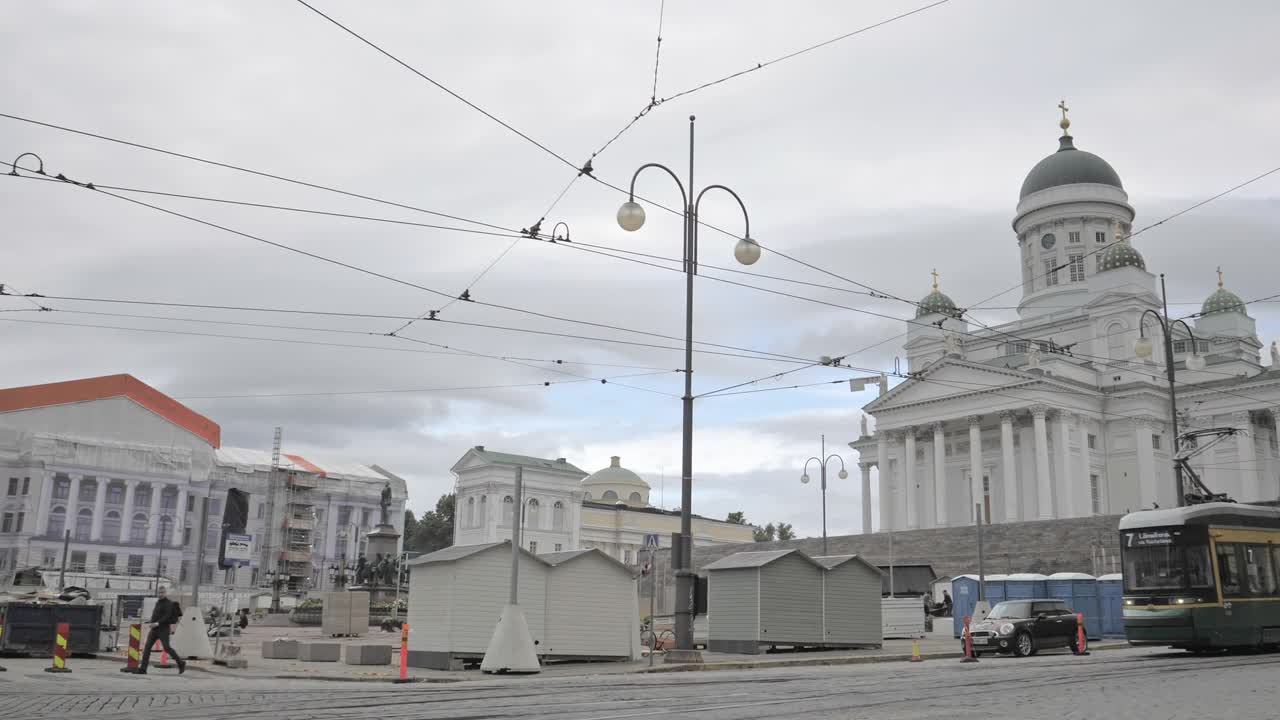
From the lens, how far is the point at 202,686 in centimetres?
1653

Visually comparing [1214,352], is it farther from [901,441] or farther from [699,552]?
[699,552]

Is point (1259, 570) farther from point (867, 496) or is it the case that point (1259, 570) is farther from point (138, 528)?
point (138, 528)

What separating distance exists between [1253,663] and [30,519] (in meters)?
84.0

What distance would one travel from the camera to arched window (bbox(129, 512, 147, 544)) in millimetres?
87750

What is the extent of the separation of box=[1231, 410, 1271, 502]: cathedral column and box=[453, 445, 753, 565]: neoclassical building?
43.1 metres

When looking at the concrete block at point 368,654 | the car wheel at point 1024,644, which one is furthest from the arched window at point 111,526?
the car wheel at point 1024,644

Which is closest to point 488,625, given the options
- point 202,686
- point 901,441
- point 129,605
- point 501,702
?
point 202,686

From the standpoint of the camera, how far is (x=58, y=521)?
83.6 metres

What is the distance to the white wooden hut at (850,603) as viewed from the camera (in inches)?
1124

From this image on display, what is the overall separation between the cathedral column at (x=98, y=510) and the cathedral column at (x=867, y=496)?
60.5 metres

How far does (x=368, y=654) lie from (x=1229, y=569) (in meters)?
18.3

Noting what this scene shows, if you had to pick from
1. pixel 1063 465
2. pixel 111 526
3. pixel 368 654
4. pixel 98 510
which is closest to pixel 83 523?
pixel 98 510

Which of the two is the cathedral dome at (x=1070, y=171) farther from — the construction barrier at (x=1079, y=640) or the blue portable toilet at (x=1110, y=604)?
the construction barrier at (x=1079, y=640)

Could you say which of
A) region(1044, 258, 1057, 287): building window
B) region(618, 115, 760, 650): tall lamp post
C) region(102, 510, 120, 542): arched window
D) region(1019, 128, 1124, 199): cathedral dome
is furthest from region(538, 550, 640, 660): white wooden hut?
region(102, 510, 120, 542): arched window
